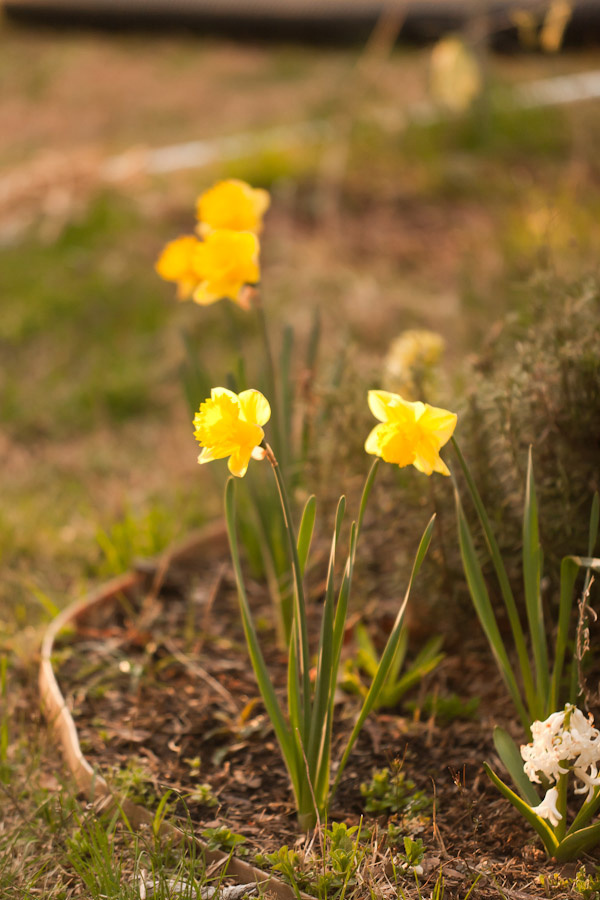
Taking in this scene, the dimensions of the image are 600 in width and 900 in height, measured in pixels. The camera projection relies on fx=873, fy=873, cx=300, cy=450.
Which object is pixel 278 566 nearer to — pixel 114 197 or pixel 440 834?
pixel 440 834

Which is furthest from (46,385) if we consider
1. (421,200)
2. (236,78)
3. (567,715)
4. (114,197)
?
(236,78)

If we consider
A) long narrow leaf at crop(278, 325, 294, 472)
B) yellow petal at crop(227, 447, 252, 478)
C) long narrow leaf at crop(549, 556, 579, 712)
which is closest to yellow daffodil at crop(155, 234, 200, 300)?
long narrow leaf at crop(278, 325, 294, 472)

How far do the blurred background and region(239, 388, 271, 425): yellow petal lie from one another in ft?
1.92

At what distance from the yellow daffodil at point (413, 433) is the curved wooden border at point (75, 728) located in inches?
27.0

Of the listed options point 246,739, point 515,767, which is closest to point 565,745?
point 515,767

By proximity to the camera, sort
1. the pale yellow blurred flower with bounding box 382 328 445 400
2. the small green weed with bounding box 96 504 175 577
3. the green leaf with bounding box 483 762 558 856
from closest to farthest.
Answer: the green leaf with bounding box 483 762 558 856 < the pale yellow blurred flower with bounding box 382 328 445 400 < the small green weed with bounding box 96 504 175 577

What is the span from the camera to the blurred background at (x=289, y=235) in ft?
6.98

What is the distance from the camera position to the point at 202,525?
8.61ft

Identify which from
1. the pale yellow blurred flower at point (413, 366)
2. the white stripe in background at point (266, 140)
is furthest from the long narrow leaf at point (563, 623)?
the white stripe in background at point (266, 140)

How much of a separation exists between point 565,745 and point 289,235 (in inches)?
141

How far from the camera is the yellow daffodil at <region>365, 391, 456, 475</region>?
48.0 inches

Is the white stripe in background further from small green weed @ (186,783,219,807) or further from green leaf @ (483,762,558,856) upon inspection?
green leaf @ (483,762,558,856)

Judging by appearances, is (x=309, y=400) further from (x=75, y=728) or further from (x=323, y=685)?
(x=75, y=728)

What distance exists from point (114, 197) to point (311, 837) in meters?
4.03
